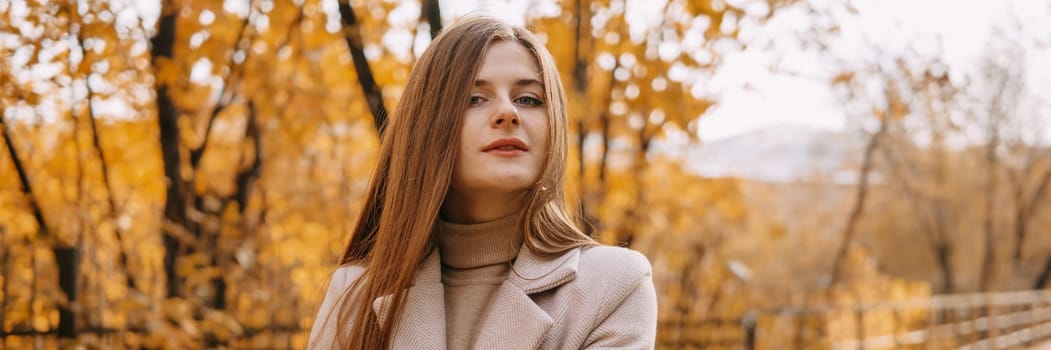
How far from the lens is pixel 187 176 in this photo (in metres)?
5.42

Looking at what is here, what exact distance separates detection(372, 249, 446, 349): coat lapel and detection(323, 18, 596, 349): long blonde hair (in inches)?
0.6

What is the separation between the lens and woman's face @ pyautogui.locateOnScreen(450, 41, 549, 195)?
1772 millimetres

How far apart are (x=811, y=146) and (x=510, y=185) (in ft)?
52.0

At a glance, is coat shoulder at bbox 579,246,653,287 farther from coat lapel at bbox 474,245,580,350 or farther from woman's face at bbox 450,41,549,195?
woman's face at bbox 450,41,549,195

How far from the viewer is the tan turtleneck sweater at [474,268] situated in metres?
1.88

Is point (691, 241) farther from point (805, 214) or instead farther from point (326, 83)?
point (805, 214)

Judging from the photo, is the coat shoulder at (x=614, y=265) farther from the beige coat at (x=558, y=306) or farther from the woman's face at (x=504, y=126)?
the woman's face at (x=504, y=126)

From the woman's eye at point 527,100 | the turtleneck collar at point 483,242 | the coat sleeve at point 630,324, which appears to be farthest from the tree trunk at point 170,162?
the coat sleeve at point 630,324

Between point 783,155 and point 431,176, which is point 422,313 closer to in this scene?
point 431,176

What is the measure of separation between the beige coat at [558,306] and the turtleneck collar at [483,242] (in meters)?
0.04

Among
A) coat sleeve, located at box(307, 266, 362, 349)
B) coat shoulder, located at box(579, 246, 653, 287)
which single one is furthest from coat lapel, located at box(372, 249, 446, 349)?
coat shoulder, located at box(579, 246, 653, 287)

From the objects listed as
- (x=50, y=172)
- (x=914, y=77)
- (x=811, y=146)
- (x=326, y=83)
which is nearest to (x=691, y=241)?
(x=326, y=83)

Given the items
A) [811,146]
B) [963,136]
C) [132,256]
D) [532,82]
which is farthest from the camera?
[963,136]

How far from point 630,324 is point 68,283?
2.58m
